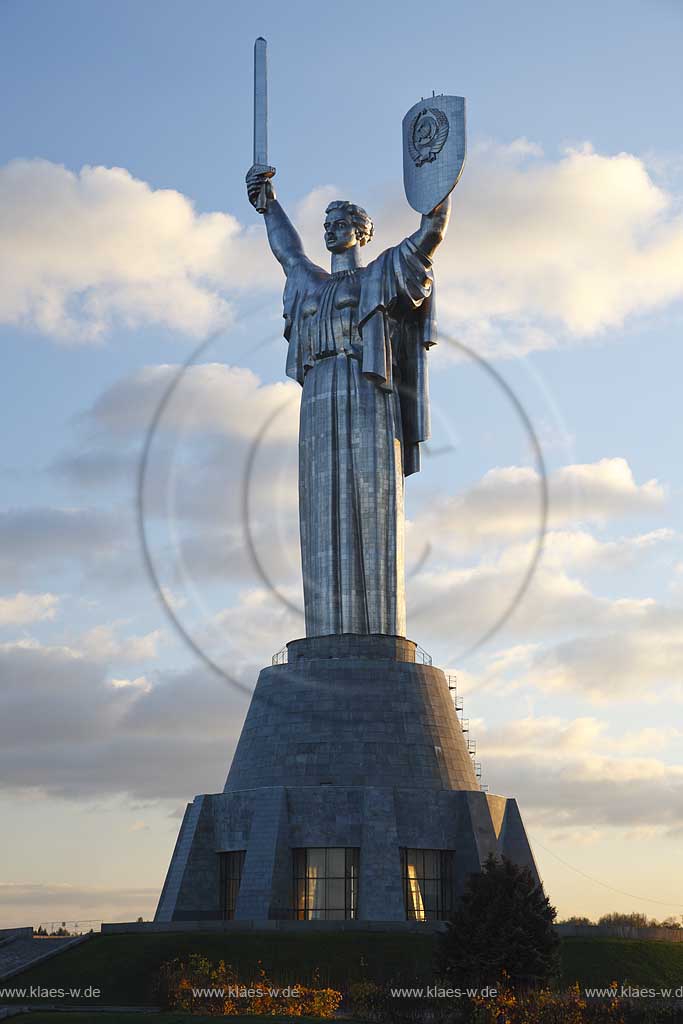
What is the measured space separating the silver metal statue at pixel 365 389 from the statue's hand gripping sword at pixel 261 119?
151 inches

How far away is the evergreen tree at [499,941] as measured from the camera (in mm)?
33375

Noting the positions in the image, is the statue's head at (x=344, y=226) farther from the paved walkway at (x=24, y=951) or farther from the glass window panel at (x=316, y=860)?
the paved walkway at (x=24, y=951)

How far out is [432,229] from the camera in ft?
173

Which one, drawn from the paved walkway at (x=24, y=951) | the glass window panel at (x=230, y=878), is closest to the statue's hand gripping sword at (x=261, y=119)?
the glass window panel at (x=230, y=878)

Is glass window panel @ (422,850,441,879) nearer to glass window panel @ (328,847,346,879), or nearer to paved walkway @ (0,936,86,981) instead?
glass window panel @ (328,847,346,879)

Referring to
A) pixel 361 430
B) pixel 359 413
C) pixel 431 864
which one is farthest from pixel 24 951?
pixel 359 413

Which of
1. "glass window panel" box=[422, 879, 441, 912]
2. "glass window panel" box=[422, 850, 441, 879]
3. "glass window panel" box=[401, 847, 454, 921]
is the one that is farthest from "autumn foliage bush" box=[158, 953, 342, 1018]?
"glass window panel" box=[422, 850, 441, 879]

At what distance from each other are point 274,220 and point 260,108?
469 centimetres

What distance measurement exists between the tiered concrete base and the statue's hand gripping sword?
64.4ft

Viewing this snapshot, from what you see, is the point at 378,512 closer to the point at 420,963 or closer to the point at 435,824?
the point at 435,824

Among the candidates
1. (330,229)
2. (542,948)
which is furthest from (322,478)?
(542,948)

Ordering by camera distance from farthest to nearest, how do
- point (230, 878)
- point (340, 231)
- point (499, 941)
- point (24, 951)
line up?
point (340, 231) → point (230, 878) → point (24, 951) → point (499, 941)

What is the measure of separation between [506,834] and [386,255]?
22819mm

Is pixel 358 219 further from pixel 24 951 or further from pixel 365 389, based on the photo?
pixel 24 951
